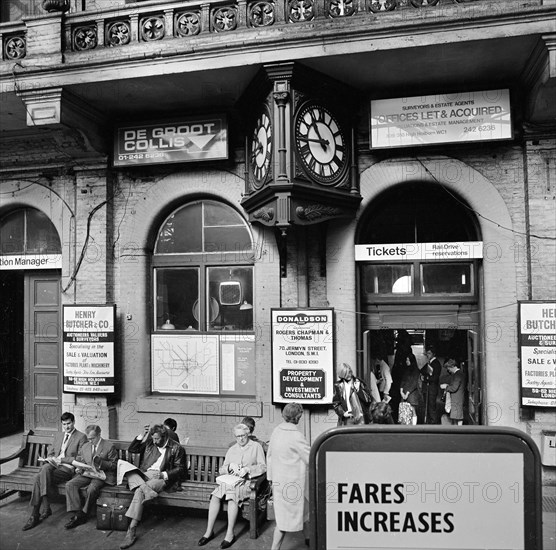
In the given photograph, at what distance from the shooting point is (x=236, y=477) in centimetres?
550

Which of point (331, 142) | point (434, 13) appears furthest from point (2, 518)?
point (434, 13)

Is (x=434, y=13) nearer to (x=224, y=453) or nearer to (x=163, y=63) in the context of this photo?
(x=163, y=63)

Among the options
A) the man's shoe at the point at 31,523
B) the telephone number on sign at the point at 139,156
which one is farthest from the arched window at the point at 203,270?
the man's shoe at the point at 31,523

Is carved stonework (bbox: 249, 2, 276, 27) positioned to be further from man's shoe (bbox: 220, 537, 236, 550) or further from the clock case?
man's shoe (bbox: 220, 537, 236, 550)

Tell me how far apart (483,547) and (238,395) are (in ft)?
19.4

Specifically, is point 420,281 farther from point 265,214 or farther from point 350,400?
point 265,214

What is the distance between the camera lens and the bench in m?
5.48

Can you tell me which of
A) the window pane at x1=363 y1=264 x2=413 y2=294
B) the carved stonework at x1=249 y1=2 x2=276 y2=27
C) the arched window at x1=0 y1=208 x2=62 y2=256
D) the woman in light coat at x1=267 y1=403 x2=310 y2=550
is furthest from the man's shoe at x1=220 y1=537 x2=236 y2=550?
the carved stonework at x1=249 y1=2 x2=276 y2=27

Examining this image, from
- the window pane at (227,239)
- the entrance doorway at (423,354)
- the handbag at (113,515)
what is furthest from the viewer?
the window pane at (227,239)

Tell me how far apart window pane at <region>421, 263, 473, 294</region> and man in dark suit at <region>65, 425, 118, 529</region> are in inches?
205

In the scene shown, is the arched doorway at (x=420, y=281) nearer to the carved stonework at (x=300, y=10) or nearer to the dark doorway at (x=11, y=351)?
the carved stonework at (x=300, y=10)

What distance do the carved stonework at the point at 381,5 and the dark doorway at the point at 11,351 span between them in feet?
26.4

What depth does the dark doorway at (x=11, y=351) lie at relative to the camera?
31.2 feet

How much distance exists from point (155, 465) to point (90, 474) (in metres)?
0.81
